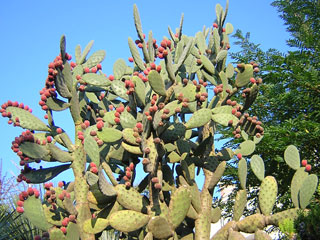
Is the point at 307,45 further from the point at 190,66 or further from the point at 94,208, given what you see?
the point at 94,208

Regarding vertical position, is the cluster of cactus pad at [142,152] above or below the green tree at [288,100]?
below

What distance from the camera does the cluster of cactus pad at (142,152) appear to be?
3.84 m

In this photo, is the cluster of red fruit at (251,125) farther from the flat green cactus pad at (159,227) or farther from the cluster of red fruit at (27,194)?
the cluster of red fruit at (27,194)

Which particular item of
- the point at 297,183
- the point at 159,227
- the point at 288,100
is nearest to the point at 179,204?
the point at 159,227

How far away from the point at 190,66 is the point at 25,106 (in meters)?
1.81

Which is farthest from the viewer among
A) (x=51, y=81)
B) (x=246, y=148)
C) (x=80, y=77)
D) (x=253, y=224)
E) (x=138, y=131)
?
(x=246, y=148)

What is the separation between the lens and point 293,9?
1177 centimetres

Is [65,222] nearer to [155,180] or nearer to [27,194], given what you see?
[27,194]

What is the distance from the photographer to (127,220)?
3.72 m

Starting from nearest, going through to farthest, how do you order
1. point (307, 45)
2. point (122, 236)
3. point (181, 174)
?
point (181, 174)
point (122, 236)
point (307, 45)

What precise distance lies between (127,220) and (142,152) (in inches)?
24.1

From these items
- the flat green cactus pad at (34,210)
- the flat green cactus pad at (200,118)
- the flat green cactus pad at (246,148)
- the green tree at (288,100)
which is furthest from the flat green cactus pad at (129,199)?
the green tree at (288,100)

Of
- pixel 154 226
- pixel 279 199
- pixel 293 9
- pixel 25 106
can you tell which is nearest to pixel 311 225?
pixel 154 226

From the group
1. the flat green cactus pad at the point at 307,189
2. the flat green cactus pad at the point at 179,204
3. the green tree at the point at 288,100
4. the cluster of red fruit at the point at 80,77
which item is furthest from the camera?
the green tree at the point at 288,100
